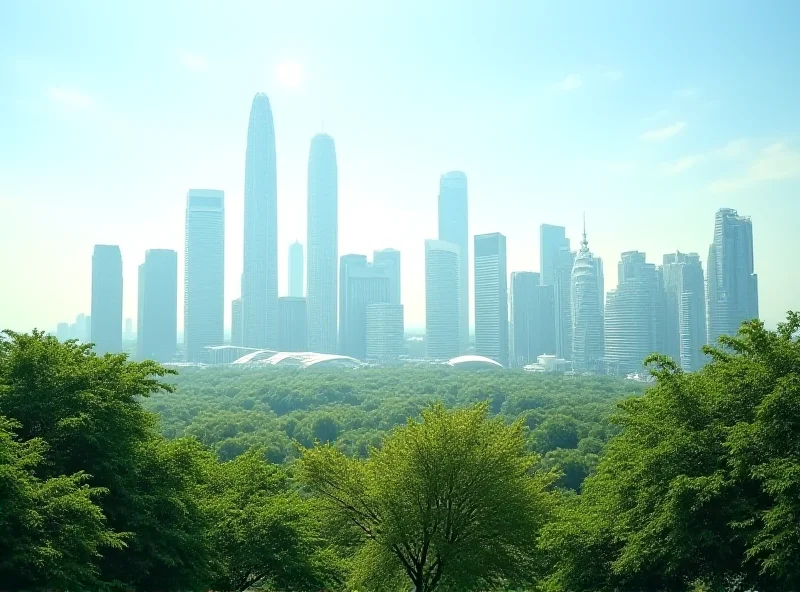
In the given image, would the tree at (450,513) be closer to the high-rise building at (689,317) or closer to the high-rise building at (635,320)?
the high-rise building at (689,317)

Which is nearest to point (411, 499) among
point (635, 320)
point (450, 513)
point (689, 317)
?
point (450, 513)

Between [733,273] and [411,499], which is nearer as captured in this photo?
[411,499]

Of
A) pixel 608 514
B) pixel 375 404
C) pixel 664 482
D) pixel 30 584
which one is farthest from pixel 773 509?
pixel 375 404

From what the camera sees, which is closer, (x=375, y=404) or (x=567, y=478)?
(x=567, y=478)

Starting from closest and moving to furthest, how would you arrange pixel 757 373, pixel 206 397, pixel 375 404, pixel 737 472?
pixel 737 472 → pixel 757 373 → pixel 375 404 → pixel 206 397

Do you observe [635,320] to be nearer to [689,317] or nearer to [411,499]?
[689,317]

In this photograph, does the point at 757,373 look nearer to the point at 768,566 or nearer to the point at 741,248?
the point at 768,566

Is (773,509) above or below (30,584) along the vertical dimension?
above

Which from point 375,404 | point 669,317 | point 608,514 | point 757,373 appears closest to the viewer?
point 757,373
